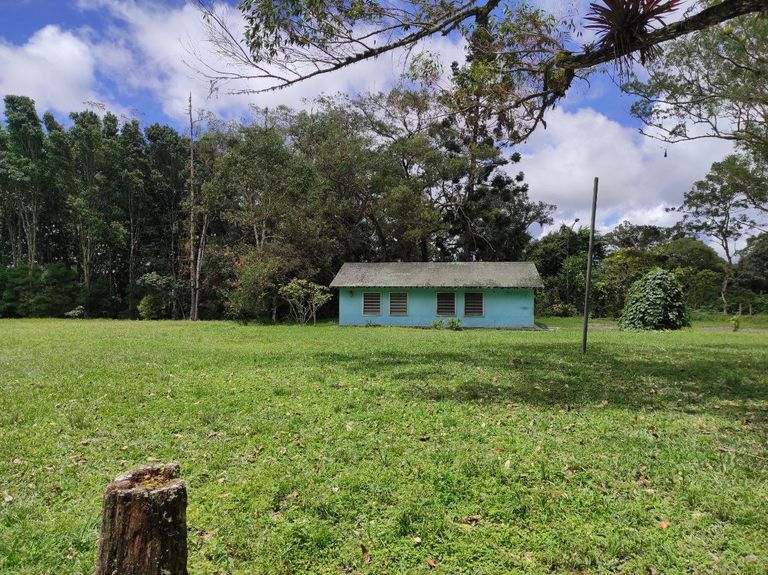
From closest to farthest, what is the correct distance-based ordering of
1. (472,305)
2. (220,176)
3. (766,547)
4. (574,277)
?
(766,547) < (472,305) < (220,176) < (574,277)

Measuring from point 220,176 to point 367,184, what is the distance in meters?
8.62

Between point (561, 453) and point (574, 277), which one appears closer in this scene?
point (561, 453)

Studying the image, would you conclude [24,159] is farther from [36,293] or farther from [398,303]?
[398,303]

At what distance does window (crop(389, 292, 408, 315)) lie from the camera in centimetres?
2278

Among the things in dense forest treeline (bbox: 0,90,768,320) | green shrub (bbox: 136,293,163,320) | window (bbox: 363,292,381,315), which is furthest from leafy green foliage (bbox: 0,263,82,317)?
window (bbox: 363,292,381,315)

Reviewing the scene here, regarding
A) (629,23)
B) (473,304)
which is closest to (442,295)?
(473,304)

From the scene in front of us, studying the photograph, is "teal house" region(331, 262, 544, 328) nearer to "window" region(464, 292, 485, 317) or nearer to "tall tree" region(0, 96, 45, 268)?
"window" region(464, 292, 485, 317)

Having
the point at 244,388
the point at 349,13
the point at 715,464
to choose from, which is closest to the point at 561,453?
the point at 715,464

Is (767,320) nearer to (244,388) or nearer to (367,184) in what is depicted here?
(367,184)

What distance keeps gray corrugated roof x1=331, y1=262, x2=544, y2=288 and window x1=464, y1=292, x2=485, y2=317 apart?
2.36 feet

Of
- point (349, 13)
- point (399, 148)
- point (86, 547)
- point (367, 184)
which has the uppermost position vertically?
point (399, 148)

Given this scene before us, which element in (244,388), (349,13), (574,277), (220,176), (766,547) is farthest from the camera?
(574,277)

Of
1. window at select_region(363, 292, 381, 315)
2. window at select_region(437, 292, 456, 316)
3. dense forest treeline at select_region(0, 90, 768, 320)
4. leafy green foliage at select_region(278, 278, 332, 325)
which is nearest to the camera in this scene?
leafy green foliage at select_region(278, 278, 332, 325)

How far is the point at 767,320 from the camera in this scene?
87.5ft
